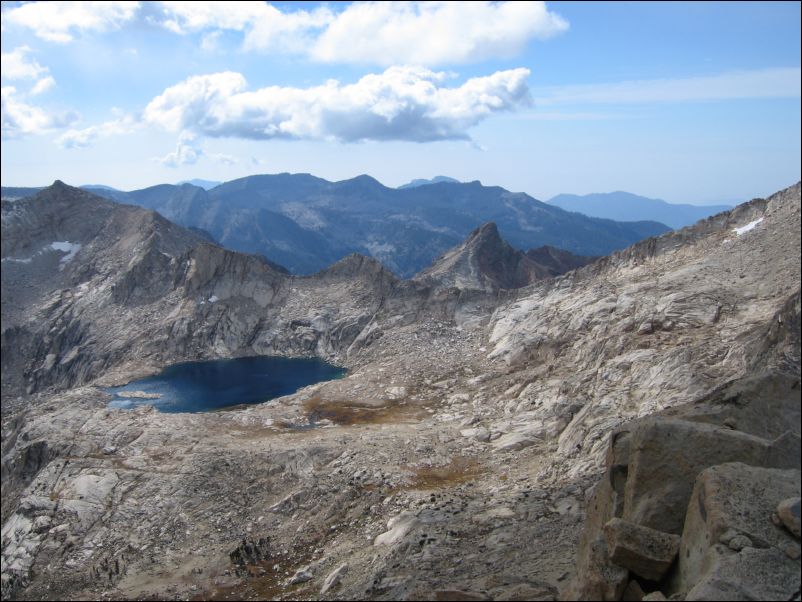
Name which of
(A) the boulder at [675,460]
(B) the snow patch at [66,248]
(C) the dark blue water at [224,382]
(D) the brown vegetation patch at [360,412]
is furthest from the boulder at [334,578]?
(B) the snow patch at [66,248]

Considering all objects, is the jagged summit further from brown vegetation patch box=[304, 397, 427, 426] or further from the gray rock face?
brown vegetation patch box=[304, 397, 427, 426]

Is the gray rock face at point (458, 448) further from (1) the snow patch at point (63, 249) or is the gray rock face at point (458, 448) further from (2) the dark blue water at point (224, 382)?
(1) the snow patch at point (63, 249)

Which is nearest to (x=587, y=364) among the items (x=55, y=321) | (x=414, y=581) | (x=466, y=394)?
(x=466, y=394)

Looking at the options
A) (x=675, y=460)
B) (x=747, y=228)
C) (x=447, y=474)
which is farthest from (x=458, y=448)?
(x=747, y=228)

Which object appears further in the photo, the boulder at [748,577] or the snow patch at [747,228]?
the snow patch at [747,228]

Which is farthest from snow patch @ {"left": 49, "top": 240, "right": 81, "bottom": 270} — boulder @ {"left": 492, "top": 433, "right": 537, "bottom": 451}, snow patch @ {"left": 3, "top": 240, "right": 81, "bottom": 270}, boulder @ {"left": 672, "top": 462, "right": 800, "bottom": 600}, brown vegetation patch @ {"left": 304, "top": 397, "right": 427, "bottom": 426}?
boulder @ {"left": 672, "top": 462, "right": 800, "bottom": 600}

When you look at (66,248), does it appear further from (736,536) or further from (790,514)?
(790,514)

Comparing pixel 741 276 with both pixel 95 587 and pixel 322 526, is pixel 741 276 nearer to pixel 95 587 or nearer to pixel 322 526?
pixel 322 526
